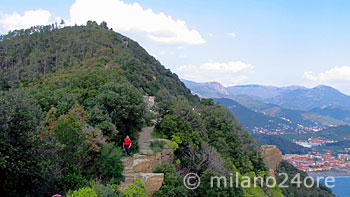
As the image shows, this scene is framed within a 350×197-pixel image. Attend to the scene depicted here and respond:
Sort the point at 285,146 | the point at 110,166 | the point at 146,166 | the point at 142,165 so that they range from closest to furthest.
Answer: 1. the point at 110,166
2. the point at 142,165
3. the point at 146,166
4. the point at 285,146

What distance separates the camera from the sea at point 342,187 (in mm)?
56281

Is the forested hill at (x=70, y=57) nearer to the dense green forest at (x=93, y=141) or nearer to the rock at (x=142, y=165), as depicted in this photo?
the dense green forest at (x=93, y=141)

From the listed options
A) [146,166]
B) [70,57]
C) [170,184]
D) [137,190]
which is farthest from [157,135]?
[70,57]

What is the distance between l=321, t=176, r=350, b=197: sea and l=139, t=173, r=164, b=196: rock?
187 feet

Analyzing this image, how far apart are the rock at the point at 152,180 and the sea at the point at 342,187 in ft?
187

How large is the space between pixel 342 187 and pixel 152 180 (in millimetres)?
61762

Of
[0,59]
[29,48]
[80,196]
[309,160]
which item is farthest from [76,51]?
[309,160]

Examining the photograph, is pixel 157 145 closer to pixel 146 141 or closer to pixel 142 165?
pixel 146 141

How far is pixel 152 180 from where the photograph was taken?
12.9 m

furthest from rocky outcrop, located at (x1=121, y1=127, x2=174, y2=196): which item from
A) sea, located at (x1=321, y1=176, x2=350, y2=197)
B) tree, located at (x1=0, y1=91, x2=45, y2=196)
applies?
sea, located at (x1=321, y1=176, x2=350, y2=197)

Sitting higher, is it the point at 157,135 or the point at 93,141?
the point at 93,141

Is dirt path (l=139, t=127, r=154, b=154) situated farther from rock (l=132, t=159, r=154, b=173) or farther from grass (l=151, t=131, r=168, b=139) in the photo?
rock (l=132, t=159, r=154, b=173)

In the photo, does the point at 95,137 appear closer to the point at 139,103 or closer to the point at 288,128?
the point at 139,103

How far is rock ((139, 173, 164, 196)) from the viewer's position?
12680 mm
